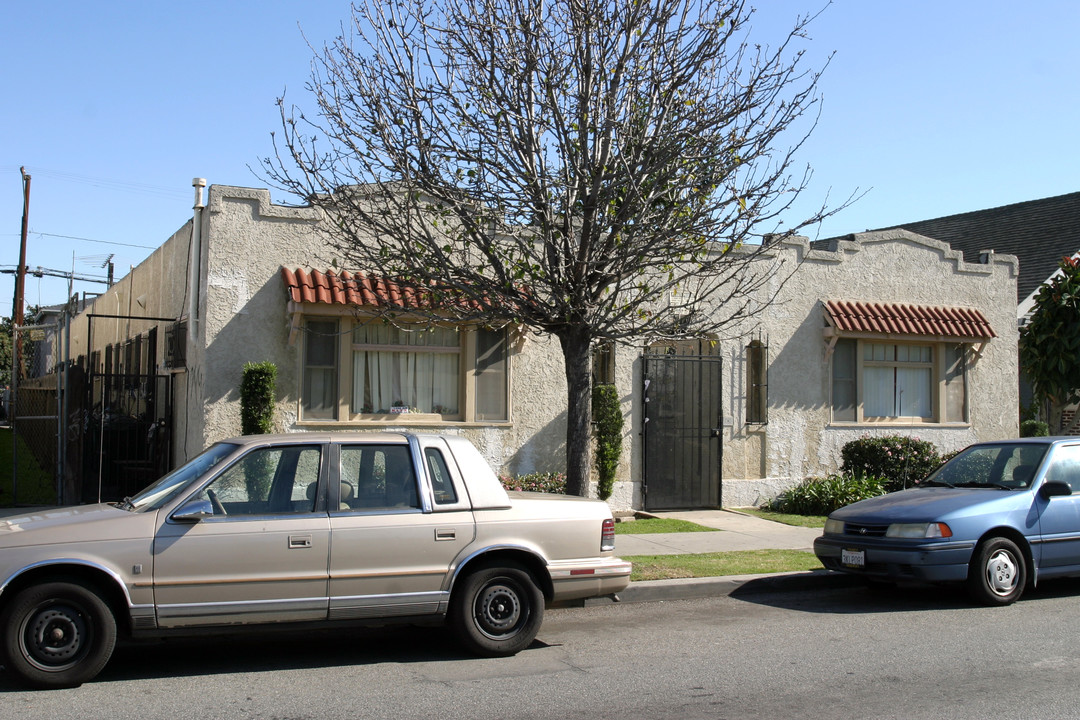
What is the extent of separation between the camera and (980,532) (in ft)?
29.1

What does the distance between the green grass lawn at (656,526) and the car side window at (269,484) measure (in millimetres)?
6517

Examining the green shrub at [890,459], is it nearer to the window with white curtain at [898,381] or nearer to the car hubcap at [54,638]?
the window with white curtain at [898,381]

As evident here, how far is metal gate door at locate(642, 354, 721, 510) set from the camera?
1488 centimetres

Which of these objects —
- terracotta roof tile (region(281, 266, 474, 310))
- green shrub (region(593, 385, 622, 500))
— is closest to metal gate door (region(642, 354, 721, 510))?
green shrub (region(593, 385, 622, 500))

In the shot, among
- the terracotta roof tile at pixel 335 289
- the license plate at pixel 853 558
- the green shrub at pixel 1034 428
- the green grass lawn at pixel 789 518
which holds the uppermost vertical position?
the terracotta roof tile at pixel 335 289

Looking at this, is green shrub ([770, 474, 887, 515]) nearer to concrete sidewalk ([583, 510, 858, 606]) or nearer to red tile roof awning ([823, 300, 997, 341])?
concrete sidewalk ([583, 510, 858, 606])

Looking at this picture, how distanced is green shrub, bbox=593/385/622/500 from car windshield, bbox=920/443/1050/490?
15.5 feet

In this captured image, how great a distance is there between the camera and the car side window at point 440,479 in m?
7.06

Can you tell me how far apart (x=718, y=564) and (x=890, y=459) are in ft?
22.2

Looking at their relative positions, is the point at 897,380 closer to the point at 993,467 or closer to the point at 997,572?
the point at 993,467

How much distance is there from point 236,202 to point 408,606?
758 centimetres

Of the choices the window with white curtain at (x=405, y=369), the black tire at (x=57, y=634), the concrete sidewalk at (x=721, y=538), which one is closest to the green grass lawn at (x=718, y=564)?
the concrete sidewalk at (x=721, y=538)

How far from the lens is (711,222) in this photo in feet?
31.1

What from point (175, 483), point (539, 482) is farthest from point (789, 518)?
point (175, 483)
